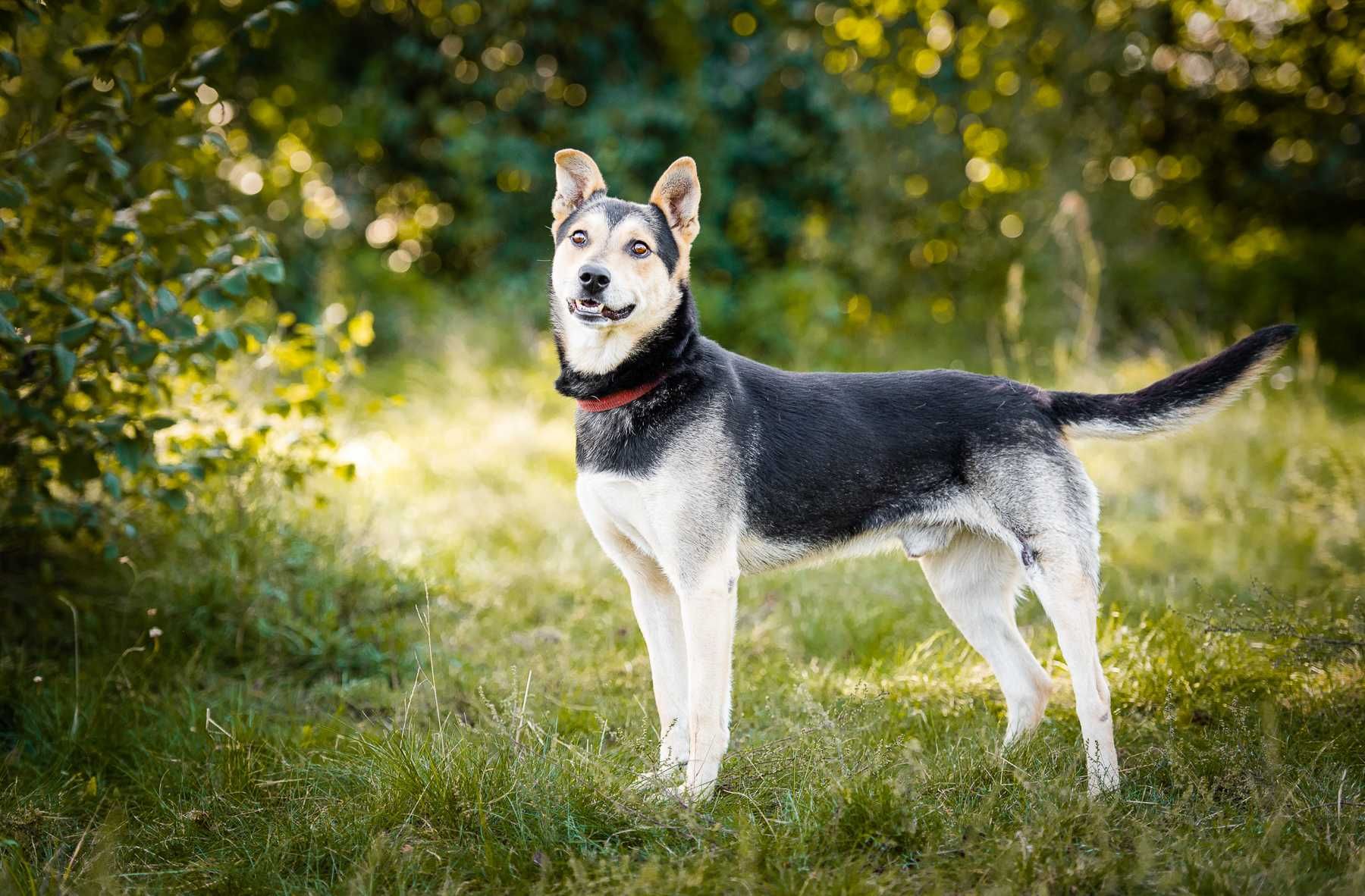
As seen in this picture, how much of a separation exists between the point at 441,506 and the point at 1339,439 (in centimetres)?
689

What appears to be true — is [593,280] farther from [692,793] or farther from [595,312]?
[692,793]

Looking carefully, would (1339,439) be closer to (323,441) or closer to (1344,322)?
(1344,322)

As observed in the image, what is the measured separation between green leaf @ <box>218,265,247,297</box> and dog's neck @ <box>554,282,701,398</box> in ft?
5.13

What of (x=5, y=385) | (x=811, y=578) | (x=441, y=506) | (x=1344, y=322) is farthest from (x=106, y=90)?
(x=1344, y=322)

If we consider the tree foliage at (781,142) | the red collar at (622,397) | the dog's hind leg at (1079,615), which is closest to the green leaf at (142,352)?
the red collar at (622,397)

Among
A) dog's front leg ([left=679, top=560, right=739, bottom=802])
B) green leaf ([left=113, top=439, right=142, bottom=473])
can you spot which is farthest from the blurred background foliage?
Result: dog's front leg ([left=679, top=560, right=739, bottom=802])

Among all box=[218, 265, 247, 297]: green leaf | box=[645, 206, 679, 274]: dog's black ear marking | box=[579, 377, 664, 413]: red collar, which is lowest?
box=[579, 377, 664, 413]: red collar

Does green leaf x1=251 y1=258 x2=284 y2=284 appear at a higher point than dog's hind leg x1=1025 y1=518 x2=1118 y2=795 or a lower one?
higher

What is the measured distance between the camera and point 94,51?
4.04m

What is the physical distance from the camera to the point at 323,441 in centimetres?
502

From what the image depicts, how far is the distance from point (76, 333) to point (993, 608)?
382cm

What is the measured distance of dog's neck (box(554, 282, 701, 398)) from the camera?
3656 mm

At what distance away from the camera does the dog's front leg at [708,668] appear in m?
3.45

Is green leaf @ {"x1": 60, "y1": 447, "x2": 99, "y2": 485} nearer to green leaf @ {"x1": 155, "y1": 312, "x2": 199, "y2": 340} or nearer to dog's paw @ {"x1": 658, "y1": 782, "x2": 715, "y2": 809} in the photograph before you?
green leaf @ {"x1": 155, "y1": 312, "x2": 199, "y2": 340}
